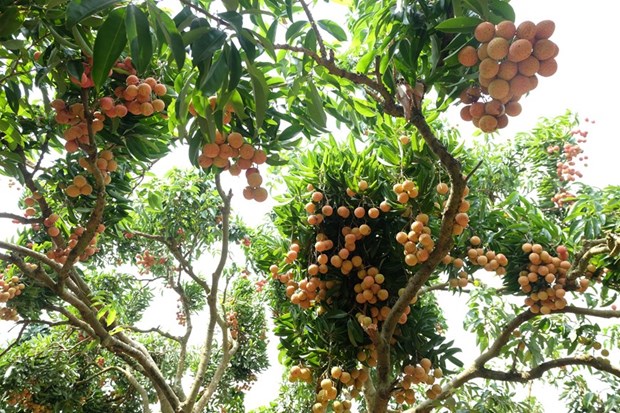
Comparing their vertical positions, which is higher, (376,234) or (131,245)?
(131,245)

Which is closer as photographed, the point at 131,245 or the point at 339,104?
the point at 339,104

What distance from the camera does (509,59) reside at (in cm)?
120

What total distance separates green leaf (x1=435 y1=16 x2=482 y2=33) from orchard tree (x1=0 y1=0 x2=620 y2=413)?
11mm

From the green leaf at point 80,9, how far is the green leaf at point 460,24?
885mm

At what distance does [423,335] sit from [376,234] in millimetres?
634

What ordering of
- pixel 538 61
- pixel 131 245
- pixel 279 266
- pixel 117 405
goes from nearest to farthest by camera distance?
pixel 538 61
pixel 279 266
pixel 117 405
pixel 131 245

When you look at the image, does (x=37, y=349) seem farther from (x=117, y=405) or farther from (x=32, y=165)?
(x=32, y=165)

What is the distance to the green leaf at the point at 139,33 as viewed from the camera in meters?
1.01

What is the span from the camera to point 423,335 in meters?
2.55

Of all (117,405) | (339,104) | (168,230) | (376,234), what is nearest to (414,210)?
(376,234)

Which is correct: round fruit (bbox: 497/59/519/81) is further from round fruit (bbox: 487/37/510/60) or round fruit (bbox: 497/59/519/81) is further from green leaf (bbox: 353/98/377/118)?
green leaf (bbox: 353/98/377/118)

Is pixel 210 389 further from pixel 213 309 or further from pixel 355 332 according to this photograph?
pixel 355 332

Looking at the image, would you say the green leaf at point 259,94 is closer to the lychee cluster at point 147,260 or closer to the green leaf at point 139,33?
the green leaf at point 139,33

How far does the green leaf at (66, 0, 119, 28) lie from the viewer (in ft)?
3.02
